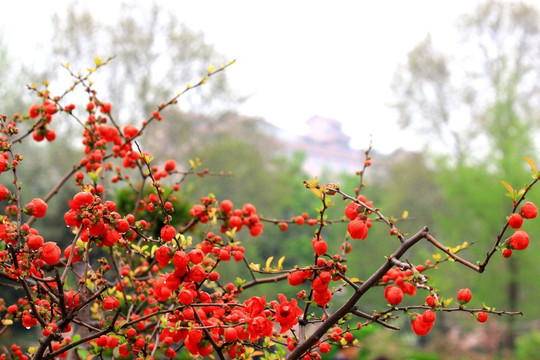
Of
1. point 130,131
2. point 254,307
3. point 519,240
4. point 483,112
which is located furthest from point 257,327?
point 483,112

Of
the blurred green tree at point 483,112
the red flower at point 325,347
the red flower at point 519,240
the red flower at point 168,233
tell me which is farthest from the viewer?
the blurred green tree at point 483,112

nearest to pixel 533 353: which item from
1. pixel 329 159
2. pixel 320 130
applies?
pixel 329 159

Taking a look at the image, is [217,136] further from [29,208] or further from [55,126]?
[29,208]

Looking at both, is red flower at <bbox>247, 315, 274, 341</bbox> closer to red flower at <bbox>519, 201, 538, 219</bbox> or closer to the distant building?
red flower at <bbox>519, 201, 538, 219</bbox>

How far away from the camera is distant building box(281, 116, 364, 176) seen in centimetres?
4234

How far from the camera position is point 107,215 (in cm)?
114

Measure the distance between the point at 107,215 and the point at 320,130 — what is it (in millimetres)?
50047

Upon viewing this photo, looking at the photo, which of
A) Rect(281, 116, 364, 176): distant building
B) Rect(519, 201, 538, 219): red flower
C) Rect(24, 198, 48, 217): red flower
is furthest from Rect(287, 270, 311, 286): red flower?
Rect(281, 116, 364, 176): distant building

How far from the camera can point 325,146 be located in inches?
1811

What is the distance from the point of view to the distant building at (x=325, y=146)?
42.3 meters

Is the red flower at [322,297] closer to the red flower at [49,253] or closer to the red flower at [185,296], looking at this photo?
the red flower at [185,296]

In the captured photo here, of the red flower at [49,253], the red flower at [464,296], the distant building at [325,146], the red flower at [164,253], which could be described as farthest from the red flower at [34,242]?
A: the distant building at [325,146]

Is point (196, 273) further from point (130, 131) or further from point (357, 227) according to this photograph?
point (130, 131)

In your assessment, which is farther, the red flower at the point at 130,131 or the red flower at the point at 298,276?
the red flower at the point at 130,131
